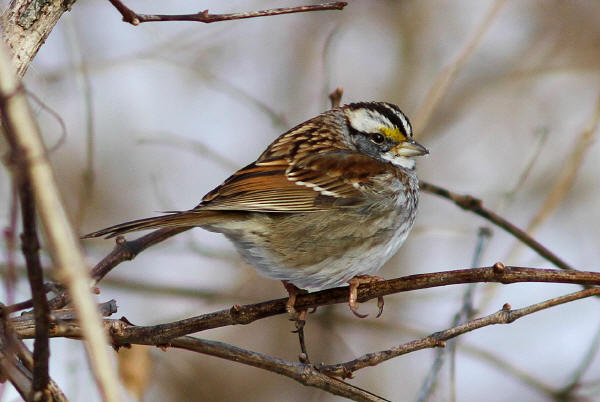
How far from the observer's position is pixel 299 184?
404 centimetres

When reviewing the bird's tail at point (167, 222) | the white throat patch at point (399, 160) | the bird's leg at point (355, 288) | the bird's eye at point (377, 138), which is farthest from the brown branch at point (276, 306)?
the bird's eye at point (377, 138)

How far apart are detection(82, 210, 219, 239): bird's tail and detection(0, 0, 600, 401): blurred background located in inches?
100

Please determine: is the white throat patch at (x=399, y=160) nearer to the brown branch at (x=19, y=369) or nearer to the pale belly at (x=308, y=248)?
the pale belly at (x=308, y=248)

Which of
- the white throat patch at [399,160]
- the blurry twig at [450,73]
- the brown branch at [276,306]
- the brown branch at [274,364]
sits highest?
the blurry twig at [450,73]

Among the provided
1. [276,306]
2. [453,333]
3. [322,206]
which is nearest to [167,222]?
[276,306]

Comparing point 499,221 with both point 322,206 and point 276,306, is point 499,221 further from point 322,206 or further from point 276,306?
point 276,306

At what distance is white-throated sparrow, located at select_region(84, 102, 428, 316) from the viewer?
12.1 ft

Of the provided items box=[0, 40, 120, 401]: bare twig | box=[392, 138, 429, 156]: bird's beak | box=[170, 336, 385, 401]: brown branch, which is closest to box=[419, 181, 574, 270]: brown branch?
box=[392, 138, 429, 156]: bird's beak

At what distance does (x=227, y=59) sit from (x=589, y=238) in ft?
12.5

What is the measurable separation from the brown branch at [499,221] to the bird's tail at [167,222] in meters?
1.24

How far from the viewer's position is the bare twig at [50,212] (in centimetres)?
136

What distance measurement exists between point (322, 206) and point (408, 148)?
77 cm

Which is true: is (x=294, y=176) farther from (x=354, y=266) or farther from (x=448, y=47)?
(x=448, y=47)

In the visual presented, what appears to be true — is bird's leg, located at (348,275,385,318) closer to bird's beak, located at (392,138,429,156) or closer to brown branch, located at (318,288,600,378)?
brown branch, located at (318,288,600,378)
